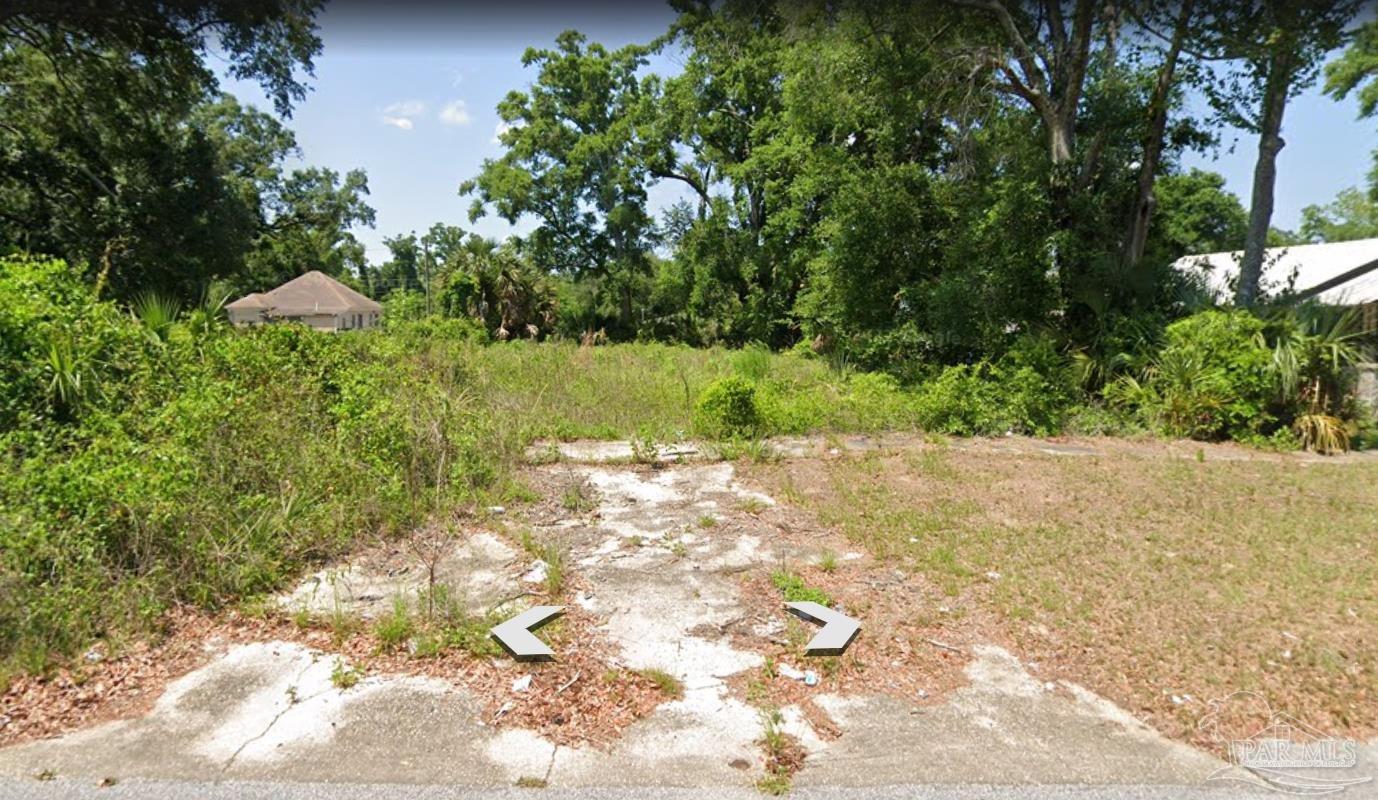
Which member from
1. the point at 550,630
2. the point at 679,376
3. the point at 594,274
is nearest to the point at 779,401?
the point at 679,376

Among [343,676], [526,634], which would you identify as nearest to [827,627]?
[526,634]

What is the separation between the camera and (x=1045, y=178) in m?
10.4

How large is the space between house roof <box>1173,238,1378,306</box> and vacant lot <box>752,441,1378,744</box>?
219 inches

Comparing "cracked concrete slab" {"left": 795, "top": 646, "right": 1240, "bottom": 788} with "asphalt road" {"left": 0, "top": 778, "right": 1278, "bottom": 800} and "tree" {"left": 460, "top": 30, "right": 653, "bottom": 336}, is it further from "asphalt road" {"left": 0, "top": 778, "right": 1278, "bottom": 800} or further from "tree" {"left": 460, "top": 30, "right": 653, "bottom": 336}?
"tree" {"left": 460, "top": 30, "right": 653, "bottom": 336}

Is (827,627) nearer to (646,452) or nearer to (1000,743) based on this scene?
(1000,743)

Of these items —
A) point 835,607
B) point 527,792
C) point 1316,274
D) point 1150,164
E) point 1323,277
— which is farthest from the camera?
point 1316,274

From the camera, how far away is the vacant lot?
288 cm

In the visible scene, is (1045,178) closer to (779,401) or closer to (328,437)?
(779,401)

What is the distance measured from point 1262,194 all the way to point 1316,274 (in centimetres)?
992

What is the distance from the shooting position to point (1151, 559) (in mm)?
4102

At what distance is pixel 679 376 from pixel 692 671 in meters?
8.07

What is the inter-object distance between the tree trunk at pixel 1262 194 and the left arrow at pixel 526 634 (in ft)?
34.1

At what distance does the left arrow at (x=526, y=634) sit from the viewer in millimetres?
2998

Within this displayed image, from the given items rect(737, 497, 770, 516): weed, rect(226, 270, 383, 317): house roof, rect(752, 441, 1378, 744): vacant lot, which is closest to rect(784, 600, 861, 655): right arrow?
rect(752, 441, 1378, 744): vacant lot
